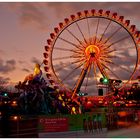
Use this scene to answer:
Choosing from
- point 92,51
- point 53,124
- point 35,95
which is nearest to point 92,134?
point 53,124

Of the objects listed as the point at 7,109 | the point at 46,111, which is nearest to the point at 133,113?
the point at 46,111

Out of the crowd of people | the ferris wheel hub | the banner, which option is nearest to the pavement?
the banner

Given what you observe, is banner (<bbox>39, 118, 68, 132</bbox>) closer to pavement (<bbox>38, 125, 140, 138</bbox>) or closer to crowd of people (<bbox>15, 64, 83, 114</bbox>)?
pavement (<bbox>38, 125, 140, 138</bbox>)

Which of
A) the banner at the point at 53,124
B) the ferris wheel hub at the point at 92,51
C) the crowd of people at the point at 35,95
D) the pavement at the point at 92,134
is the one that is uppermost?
the ferris wheel hub at the point at 92,51

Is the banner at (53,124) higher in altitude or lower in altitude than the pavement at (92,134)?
higher

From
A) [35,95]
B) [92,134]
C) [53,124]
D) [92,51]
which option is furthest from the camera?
[92,51]

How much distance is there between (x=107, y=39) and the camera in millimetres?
25703

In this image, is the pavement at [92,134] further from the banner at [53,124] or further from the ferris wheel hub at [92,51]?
the ferris wheel hub at [92,51]

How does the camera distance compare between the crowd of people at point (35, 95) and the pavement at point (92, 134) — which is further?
the crowd of people at point (35, 95)

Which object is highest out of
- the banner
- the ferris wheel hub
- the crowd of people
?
the ferris wheel hub

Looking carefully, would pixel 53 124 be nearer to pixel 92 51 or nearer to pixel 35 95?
pixel 35 95

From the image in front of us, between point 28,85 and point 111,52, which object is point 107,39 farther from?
point 28,85

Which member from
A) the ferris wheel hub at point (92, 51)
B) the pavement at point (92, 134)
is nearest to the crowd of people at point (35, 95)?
the pavement at point (92, 134)

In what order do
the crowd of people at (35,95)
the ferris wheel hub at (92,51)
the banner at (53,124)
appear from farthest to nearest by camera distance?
the ferris wheel hub at (92,51), the crowd of people at (35,95), the banner at (53,124)
